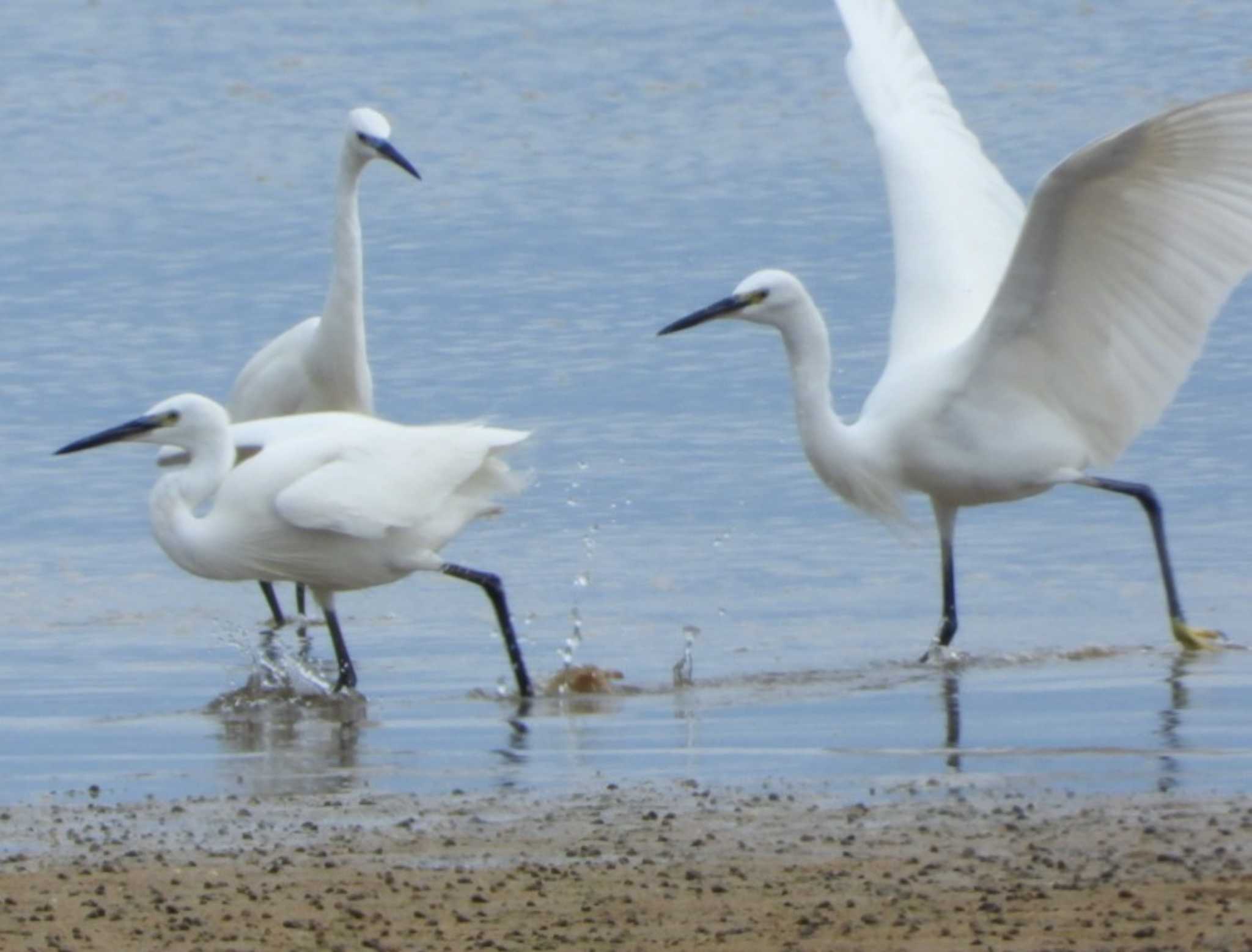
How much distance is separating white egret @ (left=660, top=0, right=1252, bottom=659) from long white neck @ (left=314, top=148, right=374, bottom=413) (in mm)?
2097

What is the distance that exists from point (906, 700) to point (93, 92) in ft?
53.9

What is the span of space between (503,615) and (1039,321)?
6.47 ft

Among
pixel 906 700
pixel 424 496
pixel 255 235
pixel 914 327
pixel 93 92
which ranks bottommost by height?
pixel 906 700

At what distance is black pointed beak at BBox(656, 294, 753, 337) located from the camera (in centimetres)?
976

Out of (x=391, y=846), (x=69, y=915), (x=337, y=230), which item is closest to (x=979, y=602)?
(x=337, y=230)

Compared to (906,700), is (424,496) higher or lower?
higher

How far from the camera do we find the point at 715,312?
32.1 feet

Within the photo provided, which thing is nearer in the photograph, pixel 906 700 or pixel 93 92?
pixel 906 700

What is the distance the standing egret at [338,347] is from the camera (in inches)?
456

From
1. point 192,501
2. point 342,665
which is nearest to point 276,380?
point 192,501

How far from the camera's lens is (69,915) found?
604 cm

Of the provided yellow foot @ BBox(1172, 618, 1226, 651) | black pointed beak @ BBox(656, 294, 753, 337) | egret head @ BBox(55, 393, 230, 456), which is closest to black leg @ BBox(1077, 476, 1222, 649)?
yellow foot @ BBox(1172, 618, 1226, 651)

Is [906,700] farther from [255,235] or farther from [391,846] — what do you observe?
[255,235]

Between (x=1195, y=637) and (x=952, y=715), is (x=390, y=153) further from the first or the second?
(x=952, y=715)
